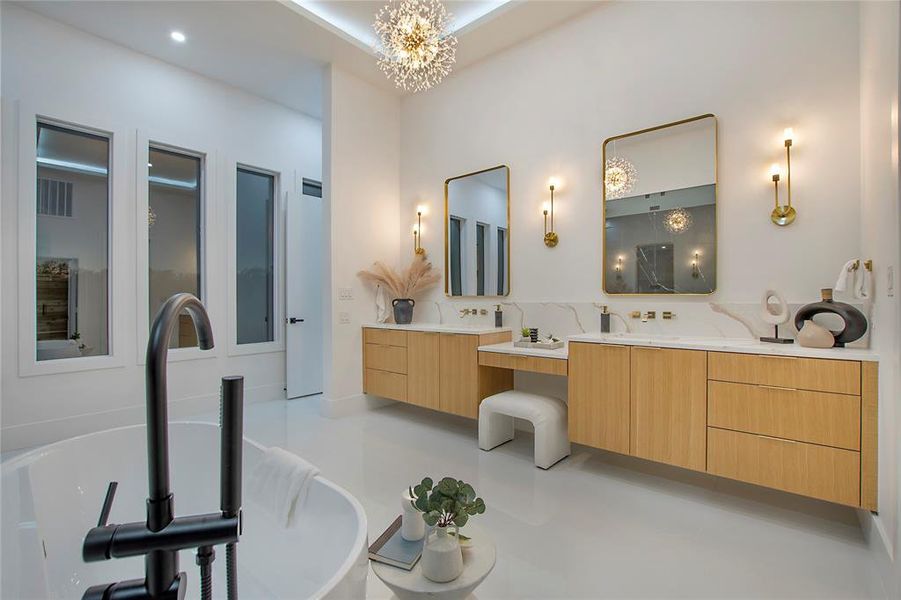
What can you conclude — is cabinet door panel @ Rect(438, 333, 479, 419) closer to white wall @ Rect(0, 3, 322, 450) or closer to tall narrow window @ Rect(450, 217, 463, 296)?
tall narrow window @ Rect(450, 217, 463, 296)

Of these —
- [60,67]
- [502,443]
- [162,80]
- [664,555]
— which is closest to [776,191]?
[664,555]

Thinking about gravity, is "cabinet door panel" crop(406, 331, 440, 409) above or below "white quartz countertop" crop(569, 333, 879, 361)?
below

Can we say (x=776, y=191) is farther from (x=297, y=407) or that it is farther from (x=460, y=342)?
(x=297, y=407)

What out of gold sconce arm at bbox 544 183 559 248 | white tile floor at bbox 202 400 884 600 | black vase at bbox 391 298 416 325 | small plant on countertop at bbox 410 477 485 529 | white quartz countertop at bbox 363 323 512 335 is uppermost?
gold sconce arm at bbox 544 183 559 248

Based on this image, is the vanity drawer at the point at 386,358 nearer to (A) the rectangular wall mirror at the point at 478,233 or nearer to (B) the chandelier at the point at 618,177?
(A) the rectangular wall mirror at the point at 478,233

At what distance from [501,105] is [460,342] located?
2392 millimetres

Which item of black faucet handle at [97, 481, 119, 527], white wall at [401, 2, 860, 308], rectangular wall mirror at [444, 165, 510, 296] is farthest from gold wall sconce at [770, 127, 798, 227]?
black faucet handle at [97, 481, 119, 527]

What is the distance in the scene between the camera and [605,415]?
3.00 m

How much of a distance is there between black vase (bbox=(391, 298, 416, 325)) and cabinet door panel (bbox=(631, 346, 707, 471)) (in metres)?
2.47

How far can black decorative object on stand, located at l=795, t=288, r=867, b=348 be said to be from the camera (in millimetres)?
2395

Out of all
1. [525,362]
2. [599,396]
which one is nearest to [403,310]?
[525,362]

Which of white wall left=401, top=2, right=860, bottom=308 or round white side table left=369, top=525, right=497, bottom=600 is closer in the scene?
round white side table left=369, top=525, right=497, bottom=600

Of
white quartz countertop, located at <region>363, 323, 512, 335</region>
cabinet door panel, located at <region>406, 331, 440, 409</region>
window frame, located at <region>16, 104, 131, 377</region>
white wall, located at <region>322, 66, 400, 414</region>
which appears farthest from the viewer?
white wall, located at <region>322, 66, 400, 414</region>

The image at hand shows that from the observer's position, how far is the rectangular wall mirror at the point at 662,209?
10.2 feet
